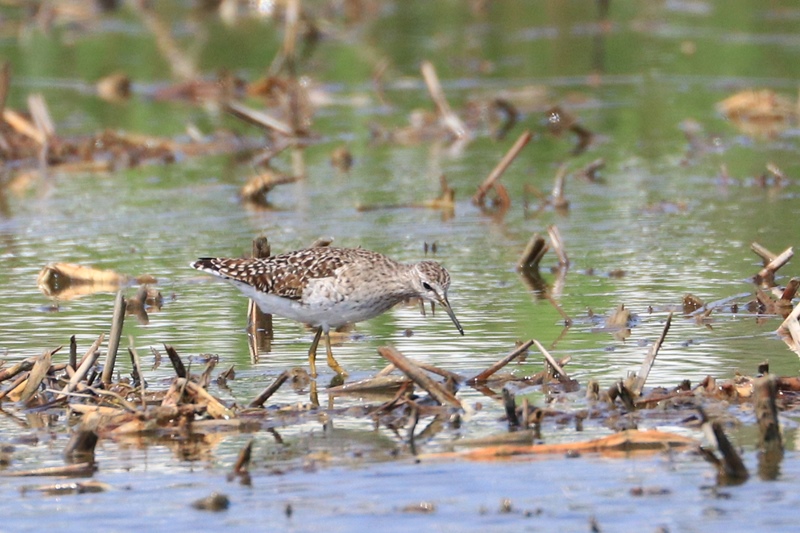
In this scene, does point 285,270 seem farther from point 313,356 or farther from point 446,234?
point 446,234

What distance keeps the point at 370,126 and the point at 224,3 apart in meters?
15.5

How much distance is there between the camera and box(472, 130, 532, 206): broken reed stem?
1585 cm

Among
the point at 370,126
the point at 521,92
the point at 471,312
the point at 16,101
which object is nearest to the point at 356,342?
the point at 471,312

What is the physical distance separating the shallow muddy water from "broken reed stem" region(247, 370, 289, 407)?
276 millimetres

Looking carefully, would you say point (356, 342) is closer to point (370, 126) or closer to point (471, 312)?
point (471, 312)

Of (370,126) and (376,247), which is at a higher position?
(370,126)

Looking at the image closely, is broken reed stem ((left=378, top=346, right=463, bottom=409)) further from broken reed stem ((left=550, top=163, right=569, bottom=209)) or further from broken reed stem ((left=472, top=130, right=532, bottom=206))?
broken reed stem ((left=550, top=163, right=569, bottom=209))

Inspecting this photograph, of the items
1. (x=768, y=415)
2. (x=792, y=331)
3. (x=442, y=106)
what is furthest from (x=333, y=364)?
(x=442, y=106)

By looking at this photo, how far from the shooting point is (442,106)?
2111 cm

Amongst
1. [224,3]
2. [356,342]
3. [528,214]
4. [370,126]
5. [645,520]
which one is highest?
[224,3]

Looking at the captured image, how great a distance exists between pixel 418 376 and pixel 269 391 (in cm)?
91

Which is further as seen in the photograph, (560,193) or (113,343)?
(560,193)

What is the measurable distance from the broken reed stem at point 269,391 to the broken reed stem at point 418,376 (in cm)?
61

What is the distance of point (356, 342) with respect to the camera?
455 inches
